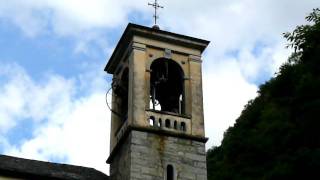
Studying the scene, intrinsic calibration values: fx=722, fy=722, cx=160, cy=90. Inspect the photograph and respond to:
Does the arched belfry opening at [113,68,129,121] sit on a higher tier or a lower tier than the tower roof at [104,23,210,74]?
lower

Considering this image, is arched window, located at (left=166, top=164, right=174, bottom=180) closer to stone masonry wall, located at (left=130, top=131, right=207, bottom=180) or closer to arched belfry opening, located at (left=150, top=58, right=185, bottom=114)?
stone masonry wall, located at (left=130, top=131, right=207, bottom=180)

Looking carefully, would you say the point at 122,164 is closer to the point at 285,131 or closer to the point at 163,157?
the point at 163,157

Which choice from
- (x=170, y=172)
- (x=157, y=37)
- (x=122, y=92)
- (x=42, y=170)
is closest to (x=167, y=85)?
(x=122, y=92)

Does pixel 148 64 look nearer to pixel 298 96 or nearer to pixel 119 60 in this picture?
pixel 119 60

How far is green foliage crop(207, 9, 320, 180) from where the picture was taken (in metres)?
33.8

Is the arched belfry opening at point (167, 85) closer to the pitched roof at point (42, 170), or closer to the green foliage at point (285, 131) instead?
the pitched roof at point (42, 170)

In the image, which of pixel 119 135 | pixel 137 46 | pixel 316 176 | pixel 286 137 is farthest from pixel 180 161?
pixel 286 137

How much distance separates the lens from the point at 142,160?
18156 millimetres

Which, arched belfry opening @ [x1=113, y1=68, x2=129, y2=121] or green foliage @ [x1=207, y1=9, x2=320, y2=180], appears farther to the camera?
green foliage @ [x1=207, y1=9, x2=320, y2=180]

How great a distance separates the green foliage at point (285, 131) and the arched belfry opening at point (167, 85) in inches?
498

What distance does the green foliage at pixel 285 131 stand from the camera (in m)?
33.8

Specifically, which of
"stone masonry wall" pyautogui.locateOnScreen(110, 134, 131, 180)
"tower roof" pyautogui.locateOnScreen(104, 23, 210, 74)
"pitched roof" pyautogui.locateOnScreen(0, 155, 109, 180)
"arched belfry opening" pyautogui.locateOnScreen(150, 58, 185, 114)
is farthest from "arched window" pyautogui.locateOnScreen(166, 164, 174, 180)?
"tower roof" pyautogui.locateOnScreen(104, 23, 210, 74)

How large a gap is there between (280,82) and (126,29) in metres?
26.8

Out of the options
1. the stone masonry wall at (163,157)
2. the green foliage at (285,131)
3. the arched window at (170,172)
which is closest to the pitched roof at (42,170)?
the stone masonry wall at (163,157)
